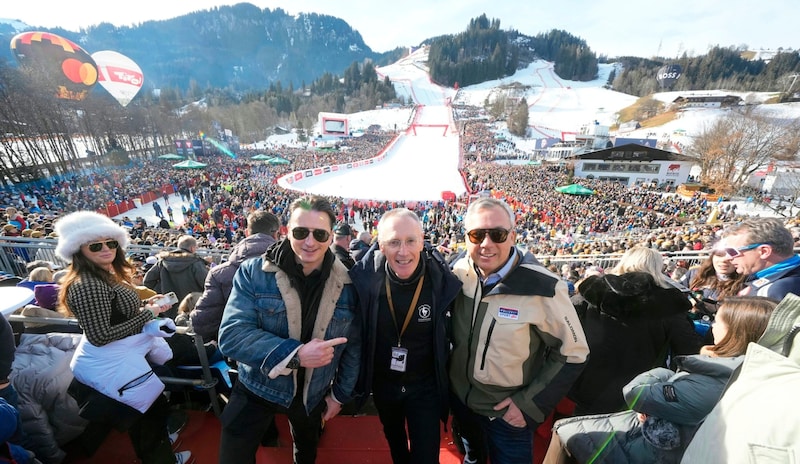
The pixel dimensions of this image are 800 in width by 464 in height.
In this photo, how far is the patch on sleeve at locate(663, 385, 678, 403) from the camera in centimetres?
150

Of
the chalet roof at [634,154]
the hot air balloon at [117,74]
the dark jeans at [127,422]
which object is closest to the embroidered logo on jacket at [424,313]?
the dark jeans at [127,422]

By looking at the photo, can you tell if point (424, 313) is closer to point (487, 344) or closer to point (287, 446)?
point (487, 344)

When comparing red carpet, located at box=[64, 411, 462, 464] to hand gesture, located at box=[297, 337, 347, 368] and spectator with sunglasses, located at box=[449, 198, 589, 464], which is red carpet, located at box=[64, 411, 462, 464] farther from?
hand gesture, located at box=[297, 337, 347, 368]

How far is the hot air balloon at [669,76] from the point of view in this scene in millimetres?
Result: 94438

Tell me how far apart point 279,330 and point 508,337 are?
4.32ft

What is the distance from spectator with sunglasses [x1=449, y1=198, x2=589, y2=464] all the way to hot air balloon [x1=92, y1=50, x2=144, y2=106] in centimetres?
4269

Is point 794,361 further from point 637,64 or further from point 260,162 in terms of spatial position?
point 637,64

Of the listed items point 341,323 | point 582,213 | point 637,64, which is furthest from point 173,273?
point 637,64

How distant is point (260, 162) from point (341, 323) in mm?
43221

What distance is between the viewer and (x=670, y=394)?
4.95 ft

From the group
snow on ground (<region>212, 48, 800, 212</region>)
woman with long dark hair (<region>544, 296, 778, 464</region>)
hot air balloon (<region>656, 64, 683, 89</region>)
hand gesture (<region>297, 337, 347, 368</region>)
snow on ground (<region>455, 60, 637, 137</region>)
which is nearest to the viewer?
woman with long dark hair (<region>544, 296, 778, 464</region>)

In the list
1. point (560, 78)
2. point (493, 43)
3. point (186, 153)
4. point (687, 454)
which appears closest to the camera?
point (687, 454)

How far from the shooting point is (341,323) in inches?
75.6

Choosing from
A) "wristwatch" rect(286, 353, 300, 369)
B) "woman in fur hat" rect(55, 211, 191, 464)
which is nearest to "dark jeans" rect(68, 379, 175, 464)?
"woman in fur hat" rect(55, 211, 191, 464)
